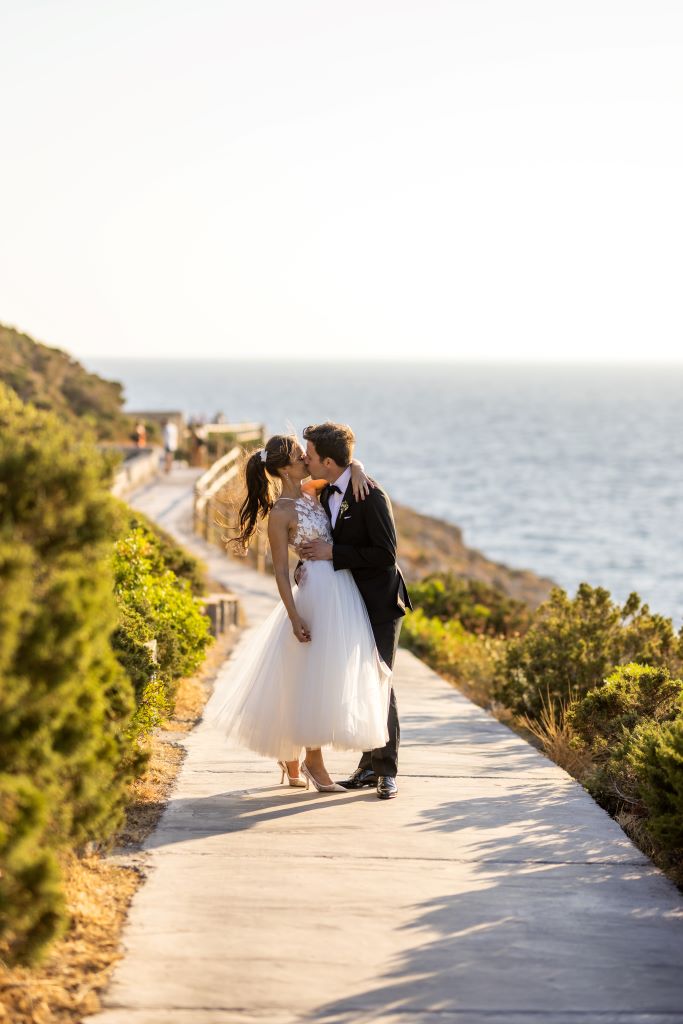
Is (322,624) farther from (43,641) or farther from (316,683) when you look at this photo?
(43,641)

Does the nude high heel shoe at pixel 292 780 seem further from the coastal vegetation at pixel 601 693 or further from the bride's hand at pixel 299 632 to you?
the coastal vegetation at pixel 601 693

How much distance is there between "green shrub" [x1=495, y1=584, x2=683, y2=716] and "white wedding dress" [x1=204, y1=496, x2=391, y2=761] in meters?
3.08

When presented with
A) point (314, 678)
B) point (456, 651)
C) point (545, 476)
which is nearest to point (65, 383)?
point (545, 476)

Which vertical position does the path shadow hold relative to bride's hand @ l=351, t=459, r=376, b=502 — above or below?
below

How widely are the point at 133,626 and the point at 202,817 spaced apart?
3.67ft

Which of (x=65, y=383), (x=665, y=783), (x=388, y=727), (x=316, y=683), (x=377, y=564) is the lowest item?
(x=388, y=727)

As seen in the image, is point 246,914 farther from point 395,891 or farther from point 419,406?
point 419,406

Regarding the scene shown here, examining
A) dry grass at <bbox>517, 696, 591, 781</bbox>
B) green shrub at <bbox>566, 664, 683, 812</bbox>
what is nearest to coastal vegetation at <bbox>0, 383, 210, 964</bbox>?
green shrub at <bbox>566, 664, 683, 812</bbox>

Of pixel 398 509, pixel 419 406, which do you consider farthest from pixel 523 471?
pixel 419 406

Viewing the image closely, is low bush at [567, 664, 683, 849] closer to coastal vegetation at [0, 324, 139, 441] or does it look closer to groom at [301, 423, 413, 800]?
groom at [301, 423, 413, 800]

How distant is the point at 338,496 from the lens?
6629mm

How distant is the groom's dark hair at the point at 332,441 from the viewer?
6.48 m

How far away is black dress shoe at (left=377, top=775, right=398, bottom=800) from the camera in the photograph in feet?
21.2

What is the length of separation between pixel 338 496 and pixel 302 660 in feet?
3.04
